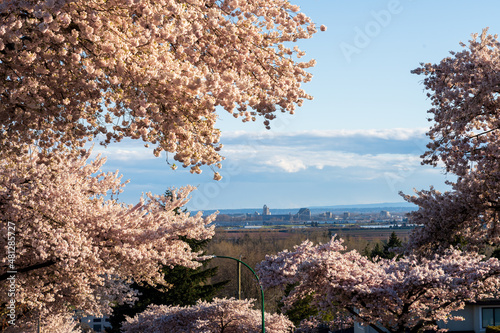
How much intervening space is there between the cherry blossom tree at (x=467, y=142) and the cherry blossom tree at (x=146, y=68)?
607cm

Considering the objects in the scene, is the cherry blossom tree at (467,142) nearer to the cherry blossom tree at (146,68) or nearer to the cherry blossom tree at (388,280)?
the cherry blossom tree at (388,280)

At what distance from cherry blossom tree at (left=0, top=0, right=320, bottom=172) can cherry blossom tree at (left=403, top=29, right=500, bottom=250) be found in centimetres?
607

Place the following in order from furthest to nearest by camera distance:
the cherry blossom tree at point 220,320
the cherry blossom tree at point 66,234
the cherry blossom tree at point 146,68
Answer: the cherry blossom tree at point 220,320 → the cherry blossom tree at point 66,234 → the cherry blossom tree at point 146,68

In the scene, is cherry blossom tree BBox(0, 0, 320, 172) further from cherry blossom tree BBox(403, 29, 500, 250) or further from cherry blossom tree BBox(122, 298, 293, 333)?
cherry blossom tree BBox(122, 298, 293, 333)

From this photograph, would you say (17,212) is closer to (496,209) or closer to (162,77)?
(162,77)

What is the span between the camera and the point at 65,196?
13.6 metres

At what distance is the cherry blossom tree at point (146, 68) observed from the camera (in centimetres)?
798

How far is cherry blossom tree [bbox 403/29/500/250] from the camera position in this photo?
1429cm

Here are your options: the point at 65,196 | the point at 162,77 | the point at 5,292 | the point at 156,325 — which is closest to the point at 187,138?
the point at 162,77

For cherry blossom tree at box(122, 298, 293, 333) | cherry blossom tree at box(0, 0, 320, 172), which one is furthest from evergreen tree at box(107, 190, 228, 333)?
cherry blossom tree at box(0, 0, 320, 172)

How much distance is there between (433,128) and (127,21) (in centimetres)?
1026

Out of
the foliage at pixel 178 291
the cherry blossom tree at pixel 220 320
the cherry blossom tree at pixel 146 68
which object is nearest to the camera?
the cherry blossom tree at pixel 146 68

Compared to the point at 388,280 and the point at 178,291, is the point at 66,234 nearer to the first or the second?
the point at 388,280

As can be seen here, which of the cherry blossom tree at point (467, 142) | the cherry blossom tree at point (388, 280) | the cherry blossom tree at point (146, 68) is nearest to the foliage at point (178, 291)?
the cherry blossom tree at point (388, 280)
